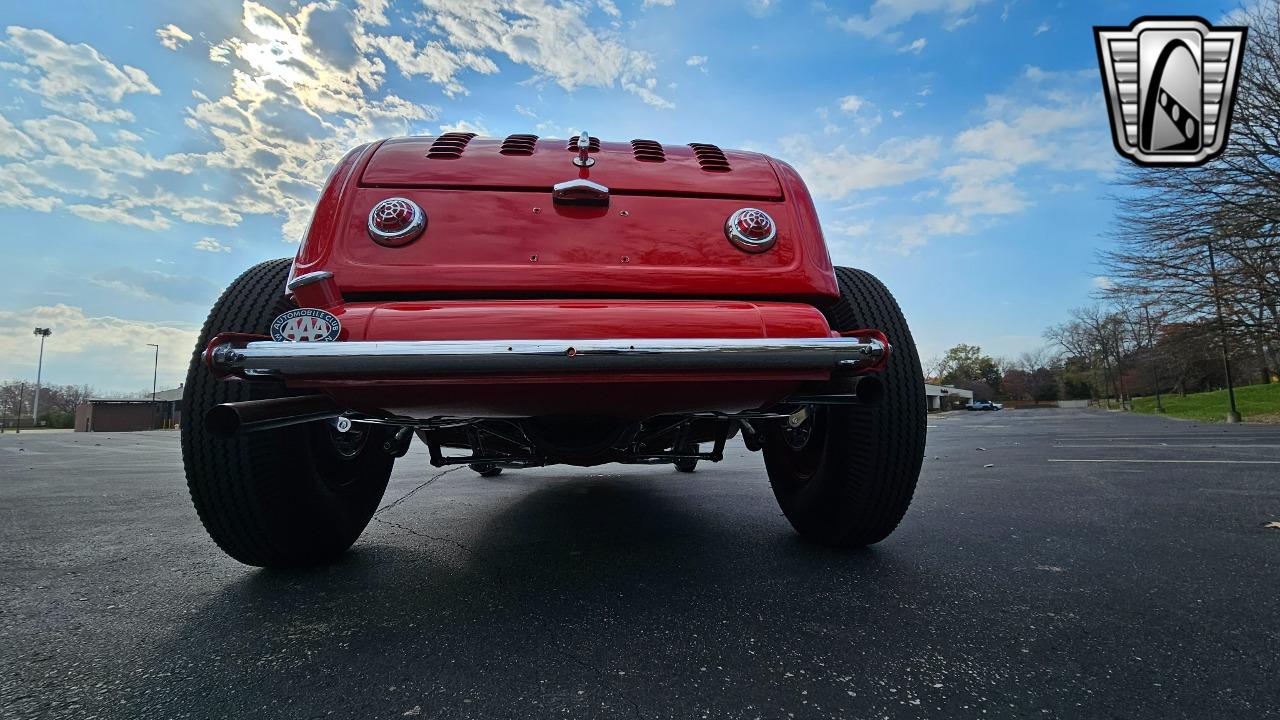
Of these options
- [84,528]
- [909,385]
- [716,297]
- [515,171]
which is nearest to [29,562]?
[84,528]

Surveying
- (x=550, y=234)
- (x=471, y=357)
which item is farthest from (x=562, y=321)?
(x=550, y=234)

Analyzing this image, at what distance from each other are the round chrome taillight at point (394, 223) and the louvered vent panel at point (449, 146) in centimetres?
29

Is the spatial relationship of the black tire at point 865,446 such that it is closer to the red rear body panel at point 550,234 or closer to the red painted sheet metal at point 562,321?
the red rear body panel at point 550,234

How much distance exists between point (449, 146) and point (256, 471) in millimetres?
1235

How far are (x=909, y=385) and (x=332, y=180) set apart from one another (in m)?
2.03

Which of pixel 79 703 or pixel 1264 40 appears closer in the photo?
pixel 79 703

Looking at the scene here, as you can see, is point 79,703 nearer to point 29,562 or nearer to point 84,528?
point 29,562

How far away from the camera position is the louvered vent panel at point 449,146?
2.01m

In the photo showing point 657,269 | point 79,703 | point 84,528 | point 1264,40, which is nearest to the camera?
point 79,703

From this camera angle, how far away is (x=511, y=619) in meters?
1.53

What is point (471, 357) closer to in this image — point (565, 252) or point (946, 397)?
point (565, 252)

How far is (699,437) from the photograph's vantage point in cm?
251

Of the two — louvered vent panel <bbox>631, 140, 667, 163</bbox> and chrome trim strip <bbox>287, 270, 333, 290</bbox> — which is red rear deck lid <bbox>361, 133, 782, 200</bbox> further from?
chrome trim strip <bbox>287, 270, 333, 290</bbox>

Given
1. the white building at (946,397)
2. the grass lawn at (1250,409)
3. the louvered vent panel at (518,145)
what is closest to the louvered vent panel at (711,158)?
the louvered vent panel at (518,145)
